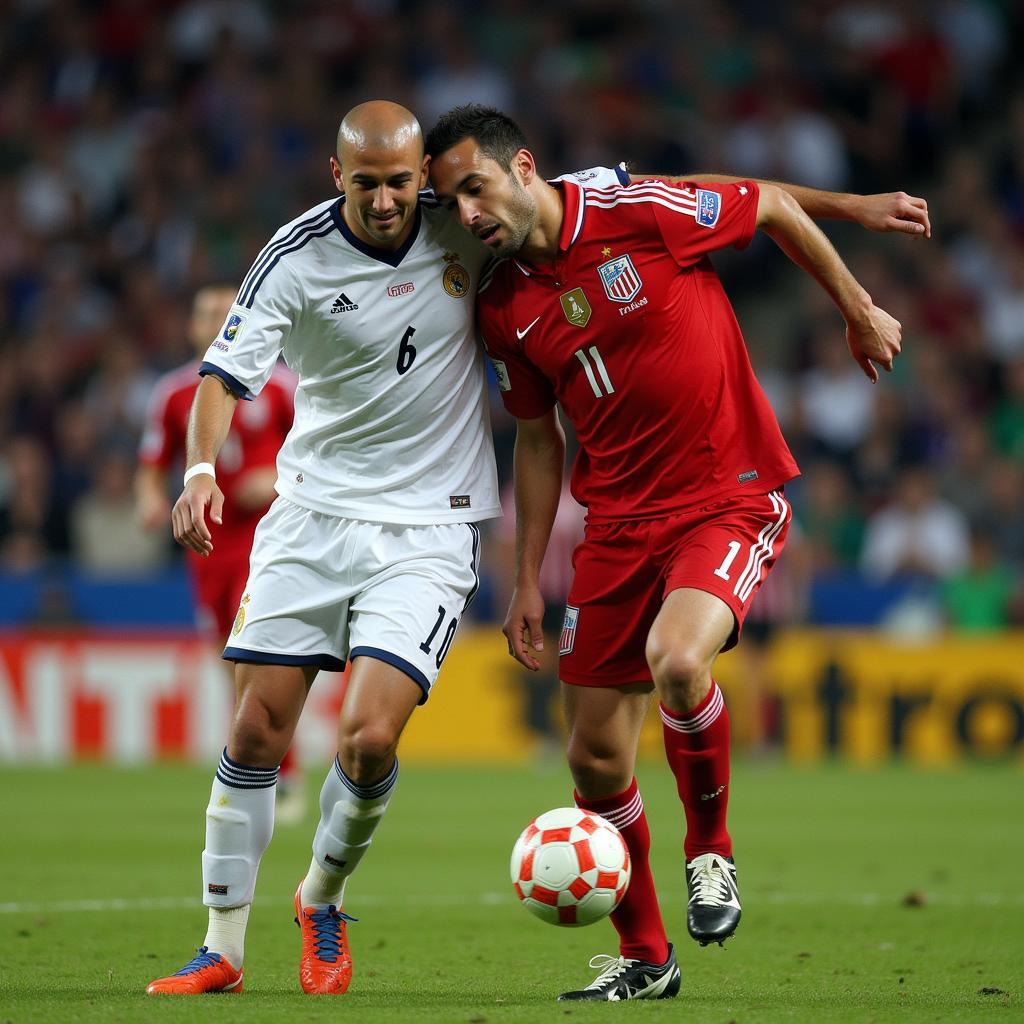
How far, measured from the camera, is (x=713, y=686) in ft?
17.4

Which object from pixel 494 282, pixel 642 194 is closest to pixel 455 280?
pixel 494 282

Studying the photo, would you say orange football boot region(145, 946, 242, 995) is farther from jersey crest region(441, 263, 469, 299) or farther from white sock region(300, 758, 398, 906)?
jersey crest region(441, 263, 469, 299)

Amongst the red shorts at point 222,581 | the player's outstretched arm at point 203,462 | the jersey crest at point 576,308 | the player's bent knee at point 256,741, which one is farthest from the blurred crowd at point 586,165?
the player's outstretched arm at point 203,462

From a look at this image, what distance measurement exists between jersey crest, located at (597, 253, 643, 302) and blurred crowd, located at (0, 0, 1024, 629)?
9.02 metres

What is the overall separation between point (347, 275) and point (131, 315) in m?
12.7

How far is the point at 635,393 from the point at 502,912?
2721 millimetres

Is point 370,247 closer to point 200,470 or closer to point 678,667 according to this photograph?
point 200,470

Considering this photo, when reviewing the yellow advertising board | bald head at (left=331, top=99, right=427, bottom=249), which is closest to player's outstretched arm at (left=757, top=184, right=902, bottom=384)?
bald head at (left=331, top=99, right=427, bottom=249)

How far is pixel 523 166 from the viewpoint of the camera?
18.2ft

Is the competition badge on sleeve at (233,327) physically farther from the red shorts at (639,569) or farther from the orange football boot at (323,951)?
the orange football boot at (323,951)

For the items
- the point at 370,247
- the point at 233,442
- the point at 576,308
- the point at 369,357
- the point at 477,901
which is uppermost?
the point at 370,247

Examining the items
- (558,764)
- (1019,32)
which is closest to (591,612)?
(558,764)

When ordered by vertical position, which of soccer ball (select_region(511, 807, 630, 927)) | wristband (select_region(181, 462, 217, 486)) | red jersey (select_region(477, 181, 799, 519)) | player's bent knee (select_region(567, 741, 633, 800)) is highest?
red jersey (select_region(477, 181, 799, 519))

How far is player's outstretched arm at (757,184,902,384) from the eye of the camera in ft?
18.3
